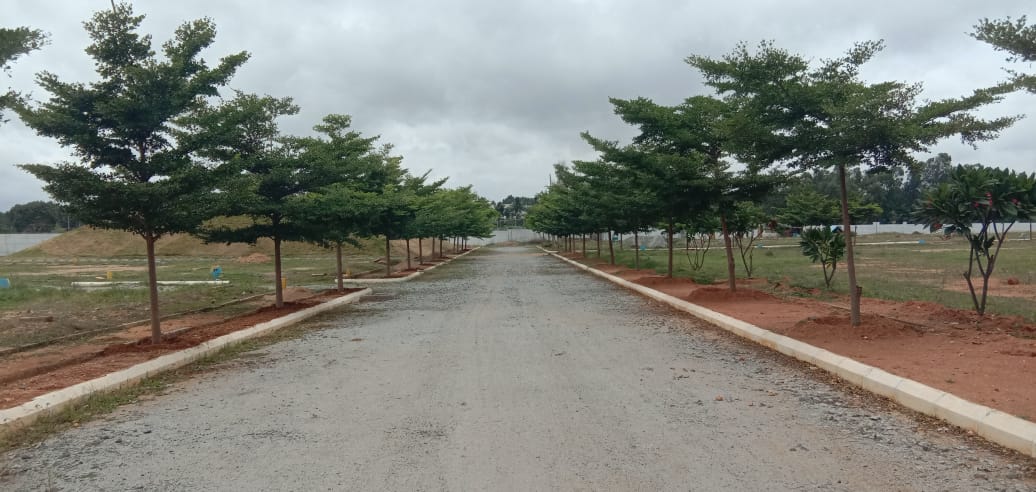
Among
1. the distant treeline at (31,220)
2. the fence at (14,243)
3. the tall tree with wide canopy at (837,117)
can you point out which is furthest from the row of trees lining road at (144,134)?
the distant treeline at (31,220)

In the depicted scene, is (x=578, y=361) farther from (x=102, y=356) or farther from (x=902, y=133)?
(x=102, y=356)

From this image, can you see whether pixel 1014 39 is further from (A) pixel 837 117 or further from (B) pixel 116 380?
(B) pixel 116 380

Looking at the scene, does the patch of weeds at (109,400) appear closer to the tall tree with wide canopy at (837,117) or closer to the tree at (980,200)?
the tall tree with wide canopy at (837,117)

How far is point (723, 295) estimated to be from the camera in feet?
48.3

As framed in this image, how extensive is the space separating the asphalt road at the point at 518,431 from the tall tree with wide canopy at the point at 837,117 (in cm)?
287

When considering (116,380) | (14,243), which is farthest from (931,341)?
(14,243)

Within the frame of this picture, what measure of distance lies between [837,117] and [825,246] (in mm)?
9382

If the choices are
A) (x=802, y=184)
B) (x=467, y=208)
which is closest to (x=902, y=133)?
(x=802, y=184)

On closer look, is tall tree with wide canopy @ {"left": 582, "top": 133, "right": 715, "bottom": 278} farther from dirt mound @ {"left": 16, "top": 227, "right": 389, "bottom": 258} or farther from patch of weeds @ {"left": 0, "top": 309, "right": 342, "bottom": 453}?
dirt mound @ {"left": 16, "top": 227, "right": 389, "bottom": 258}

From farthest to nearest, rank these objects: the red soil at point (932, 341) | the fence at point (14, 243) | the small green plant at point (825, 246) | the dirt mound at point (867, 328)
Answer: the fence at point (14, 243)
the small green plant at point (825, 246)
the dirt mound at point (867, 328)
the red soil at point (932, 341)

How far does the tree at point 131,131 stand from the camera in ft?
29.8

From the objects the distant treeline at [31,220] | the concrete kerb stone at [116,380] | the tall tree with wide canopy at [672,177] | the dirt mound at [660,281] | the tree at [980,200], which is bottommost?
the dirt mound at [660,281]

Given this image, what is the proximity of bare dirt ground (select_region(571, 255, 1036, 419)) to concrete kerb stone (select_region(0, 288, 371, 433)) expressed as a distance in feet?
27.1

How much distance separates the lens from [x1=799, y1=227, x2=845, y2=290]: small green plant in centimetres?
1645
